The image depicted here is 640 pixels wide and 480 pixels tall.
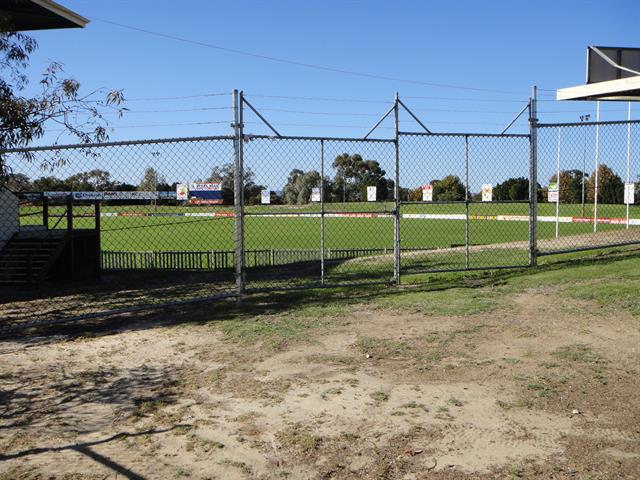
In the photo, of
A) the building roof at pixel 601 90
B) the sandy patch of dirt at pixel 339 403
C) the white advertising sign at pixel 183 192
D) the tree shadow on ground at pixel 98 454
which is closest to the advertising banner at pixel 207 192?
the white advertising sign at pixel 183 192

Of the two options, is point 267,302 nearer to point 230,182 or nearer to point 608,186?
point 230,182

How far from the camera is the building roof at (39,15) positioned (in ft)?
39.4

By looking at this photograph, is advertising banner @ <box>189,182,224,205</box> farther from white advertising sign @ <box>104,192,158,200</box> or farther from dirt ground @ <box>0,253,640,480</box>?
dirt ground @ <box>0,253,640,480</box>

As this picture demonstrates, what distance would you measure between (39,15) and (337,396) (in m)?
11.6

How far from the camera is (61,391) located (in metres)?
5.15

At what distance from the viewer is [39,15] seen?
12.7m

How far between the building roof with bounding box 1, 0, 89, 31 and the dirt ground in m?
7.82

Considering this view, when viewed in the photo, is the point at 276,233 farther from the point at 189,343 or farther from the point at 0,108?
the point at 189,343

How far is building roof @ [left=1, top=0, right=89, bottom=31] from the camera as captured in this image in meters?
12.0

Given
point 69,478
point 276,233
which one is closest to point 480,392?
point 69,478

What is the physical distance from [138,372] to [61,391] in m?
0.74

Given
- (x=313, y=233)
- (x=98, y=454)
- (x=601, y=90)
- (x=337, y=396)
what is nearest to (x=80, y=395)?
(x=98, y=454)

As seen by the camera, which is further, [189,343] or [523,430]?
[189,343]

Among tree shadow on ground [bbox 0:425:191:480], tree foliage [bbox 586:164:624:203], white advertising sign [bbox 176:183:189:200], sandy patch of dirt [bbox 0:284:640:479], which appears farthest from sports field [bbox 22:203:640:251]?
tree shadow on ground [bbox 0:425:191:480]
